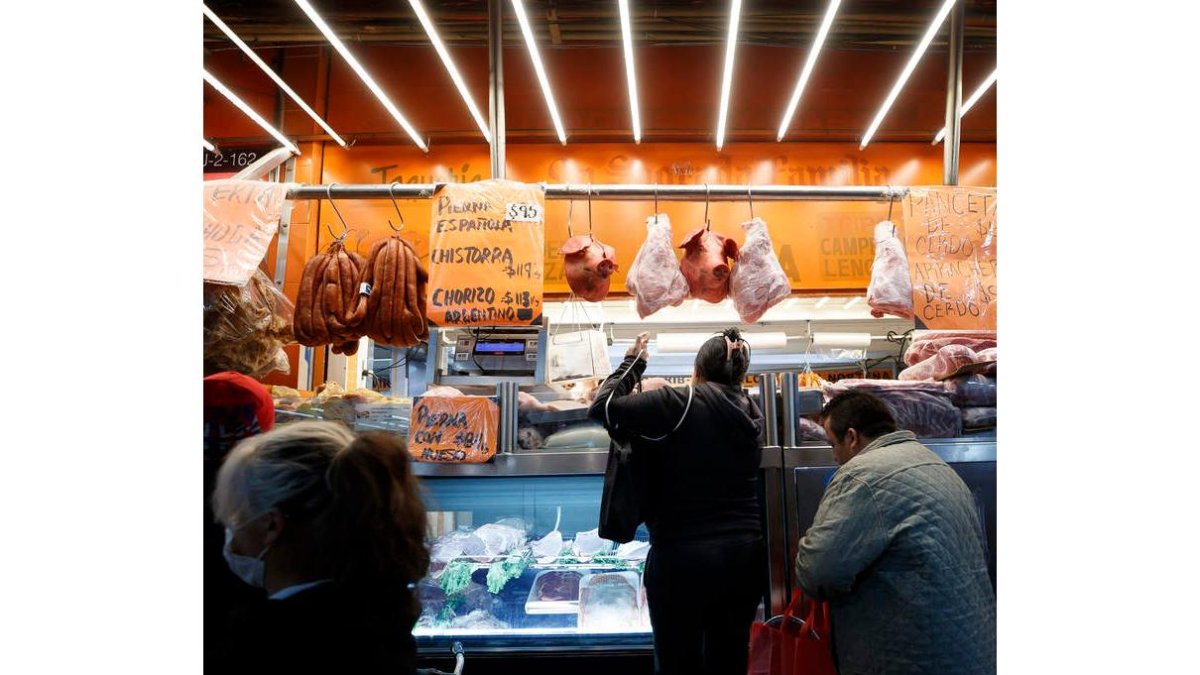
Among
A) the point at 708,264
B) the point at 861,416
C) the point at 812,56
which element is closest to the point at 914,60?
the point at 812,56

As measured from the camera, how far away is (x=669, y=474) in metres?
2.97

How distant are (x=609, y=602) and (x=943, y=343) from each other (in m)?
2.18

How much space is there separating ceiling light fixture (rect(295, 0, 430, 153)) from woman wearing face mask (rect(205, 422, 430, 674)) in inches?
117

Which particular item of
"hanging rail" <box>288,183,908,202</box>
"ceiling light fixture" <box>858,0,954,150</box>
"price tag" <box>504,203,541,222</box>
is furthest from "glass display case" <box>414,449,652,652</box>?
"ceiling light fixture" <box>858,0,954,150</box>

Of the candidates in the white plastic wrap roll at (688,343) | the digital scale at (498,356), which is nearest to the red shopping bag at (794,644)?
the digital scale at (498,356)

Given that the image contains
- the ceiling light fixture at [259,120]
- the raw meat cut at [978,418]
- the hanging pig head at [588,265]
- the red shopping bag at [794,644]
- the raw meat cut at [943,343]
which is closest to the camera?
the red shopping bag at [794,644]

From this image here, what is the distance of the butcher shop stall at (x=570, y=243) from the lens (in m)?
3.27

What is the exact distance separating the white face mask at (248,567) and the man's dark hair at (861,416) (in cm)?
213

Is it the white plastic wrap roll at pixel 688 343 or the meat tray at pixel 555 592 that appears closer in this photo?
the meat tray at pixel 555 592

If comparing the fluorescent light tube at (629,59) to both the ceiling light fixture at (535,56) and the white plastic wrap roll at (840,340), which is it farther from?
the white plastic wrap roll at (840,340)

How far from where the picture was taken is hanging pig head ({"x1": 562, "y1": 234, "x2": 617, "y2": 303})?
3.48m

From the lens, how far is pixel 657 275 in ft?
11.4
